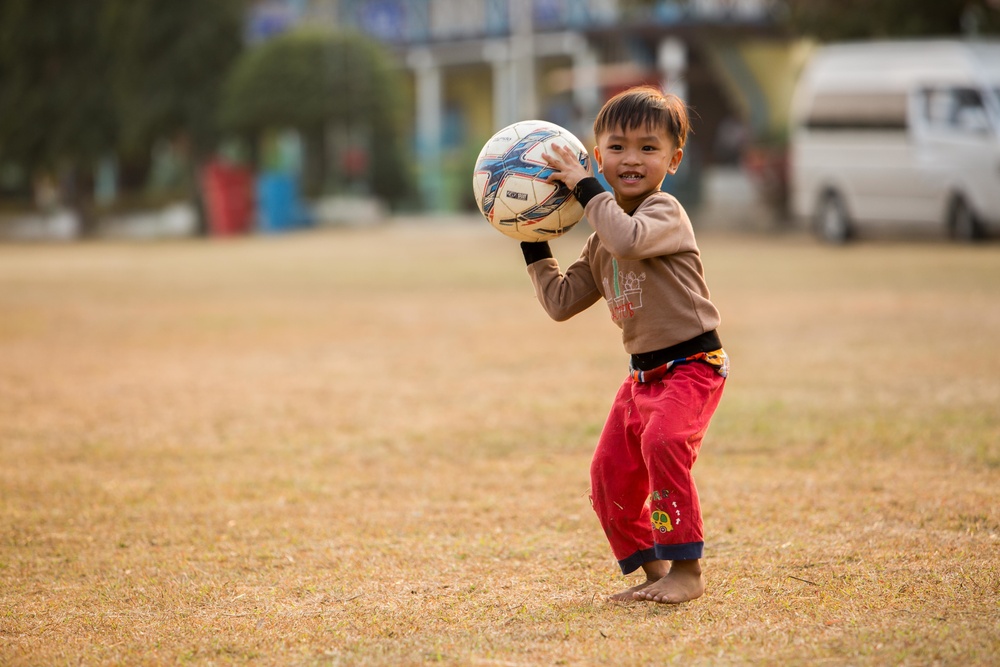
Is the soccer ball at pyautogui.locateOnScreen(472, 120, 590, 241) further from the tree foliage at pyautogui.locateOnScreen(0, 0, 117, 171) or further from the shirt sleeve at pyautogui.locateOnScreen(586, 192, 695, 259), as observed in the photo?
the tree foliage at pyautogui.locateOnScreen(0, 0, 117, 171)

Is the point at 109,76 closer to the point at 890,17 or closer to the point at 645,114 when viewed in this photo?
the point at 890,17

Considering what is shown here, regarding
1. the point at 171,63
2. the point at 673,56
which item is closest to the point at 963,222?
the point at 673,56

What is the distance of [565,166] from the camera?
4.13 metres

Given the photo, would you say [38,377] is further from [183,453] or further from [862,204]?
[862,204]

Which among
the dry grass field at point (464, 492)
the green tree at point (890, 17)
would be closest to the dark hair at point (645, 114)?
the dry grass field at point (464, 492)

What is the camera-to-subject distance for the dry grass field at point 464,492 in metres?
3.70

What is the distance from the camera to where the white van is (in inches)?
752

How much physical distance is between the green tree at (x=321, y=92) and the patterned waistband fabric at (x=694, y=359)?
28.6 metres

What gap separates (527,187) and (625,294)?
1.53ft

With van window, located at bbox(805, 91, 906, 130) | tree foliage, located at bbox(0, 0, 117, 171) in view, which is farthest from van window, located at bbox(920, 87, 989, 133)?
tree foliage, located at bbox(0, 0, 117, 171)

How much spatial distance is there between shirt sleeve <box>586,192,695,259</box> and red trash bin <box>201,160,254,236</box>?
29535mm

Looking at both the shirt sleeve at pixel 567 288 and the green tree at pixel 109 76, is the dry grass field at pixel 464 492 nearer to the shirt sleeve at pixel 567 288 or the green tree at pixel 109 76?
the shirt sleeve at pixel 567 288

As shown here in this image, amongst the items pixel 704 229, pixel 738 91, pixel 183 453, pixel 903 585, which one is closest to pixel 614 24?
pixel 738 91

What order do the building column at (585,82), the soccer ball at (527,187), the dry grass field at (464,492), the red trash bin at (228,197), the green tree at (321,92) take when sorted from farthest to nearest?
the red trash bin at (228,197) → the green tree at (321,92) → the building column at (585,82) → the soccer ball at (527,187) → the dry grass field at (464,492)
